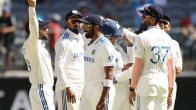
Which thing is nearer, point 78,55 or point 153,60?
point 153,60

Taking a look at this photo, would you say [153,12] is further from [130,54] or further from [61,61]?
[130,54]

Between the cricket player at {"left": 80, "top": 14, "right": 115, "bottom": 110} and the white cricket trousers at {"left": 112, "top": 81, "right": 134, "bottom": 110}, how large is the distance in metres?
0.91

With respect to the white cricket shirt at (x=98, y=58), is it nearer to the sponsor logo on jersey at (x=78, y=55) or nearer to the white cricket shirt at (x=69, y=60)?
the white cricket shirt at (x=69, y=60)

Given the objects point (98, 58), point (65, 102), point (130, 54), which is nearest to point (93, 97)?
point (98, 58)

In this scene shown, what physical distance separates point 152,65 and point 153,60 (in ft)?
0.24

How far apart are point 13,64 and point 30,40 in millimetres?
7336

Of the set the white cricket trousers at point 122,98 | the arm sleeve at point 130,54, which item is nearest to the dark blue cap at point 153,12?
the arm sleeve at point 130,54

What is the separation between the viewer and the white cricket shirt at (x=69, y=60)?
11.9 metres

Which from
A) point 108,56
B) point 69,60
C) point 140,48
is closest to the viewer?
point 140,48

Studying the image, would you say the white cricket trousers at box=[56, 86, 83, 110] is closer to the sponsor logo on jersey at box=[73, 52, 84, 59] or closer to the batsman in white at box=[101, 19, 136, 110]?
the sponsor logo on jersey at box=[73, 52, 84, 59]

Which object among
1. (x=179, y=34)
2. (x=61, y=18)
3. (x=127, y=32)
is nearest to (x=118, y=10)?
(x=61, y=18)

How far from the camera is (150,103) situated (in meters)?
10.4

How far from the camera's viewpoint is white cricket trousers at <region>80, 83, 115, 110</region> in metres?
11.5

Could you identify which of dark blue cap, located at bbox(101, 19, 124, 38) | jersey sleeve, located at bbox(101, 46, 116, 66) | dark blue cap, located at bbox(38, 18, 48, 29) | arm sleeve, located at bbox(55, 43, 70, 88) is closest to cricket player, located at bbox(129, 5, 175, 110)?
jersey sleeve, located at bbox(101, 46, 116, 66)
